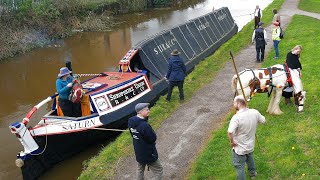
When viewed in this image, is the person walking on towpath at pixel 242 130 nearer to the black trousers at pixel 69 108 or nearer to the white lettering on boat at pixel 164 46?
the black trousers at pixel 69 108

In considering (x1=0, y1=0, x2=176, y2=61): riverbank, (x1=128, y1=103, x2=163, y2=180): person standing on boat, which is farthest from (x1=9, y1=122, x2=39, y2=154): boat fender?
(x1=0, y1=0, x2=176, y2=61): riverbank

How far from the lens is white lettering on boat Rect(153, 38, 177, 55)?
49.0 ft

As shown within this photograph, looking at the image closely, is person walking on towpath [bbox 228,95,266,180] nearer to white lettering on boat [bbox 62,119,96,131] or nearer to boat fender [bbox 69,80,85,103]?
white lettering on boat [bbox 62,119,96,131]

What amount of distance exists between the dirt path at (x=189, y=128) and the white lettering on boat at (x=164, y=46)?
7.53 ft

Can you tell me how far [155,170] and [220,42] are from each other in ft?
48.9

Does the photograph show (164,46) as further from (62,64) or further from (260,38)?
(62,64)

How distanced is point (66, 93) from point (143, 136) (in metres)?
4.50

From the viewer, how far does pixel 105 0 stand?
36000 millimetres

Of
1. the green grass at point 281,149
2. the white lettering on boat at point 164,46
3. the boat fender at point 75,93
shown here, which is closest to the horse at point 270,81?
the green grass at point 281,149

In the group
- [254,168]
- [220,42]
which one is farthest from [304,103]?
[220,42]

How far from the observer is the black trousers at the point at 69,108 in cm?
1087

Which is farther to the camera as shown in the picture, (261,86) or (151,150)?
(261,86)

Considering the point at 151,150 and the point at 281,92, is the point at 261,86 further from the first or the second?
the point at 151,150

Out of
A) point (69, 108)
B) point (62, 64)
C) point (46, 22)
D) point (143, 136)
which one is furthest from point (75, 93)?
point (46, 22)
